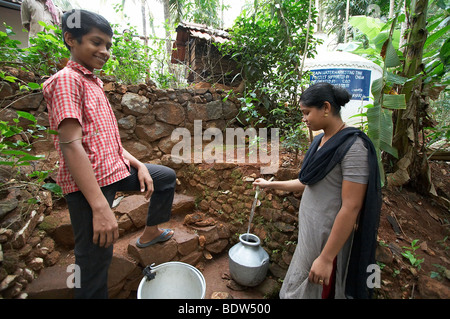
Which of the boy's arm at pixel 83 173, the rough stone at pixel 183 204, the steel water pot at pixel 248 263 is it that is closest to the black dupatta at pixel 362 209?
the steel water pot at pixel 248 263

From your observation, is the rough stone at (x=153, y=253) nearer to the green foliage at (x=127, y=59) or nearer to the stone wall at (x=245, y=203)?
the stone wall at (x=245, y=203)

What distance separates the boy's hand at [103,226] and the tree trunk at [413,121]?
254cm

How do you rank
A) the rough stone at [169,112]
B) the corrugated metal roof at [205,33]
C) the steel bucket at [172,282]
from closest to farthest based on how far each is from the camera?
1. the steel bucket at [172,282]
2. the rough stone at [169,112]
3. the corrugated metal roof at [205,33]

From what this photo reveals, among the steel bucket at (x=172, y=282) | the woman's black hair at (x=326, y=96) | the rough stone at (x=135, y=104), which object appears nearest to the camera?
the woman's black hair at (x=326, y=96)

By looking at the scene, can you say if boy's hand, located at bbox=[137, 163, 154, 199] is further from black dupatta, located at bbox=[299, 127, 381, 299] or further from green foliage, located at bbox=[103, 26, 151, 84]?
green foliage, located at bbox=[103, 26, 151, 84]

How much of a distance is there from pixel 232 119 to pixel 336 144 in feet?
9.06

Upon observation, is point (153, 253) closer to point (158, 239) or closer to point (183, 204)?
point (158, 239)

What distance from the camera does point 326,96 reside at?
1176 mm

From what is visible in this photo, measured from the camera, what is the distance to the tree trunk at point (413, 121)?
6.15 ft

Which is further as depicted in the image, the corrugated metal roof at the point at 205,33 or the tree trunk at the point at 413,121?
the corrugated metal roof at the point at 205,33

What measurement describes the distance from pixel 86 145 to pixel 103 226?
0.44 meters

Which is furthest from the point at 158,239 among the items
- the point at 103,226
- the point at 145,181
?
the point at 103,226

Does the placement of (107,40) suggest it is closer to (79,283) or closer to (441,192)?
(79,283)
